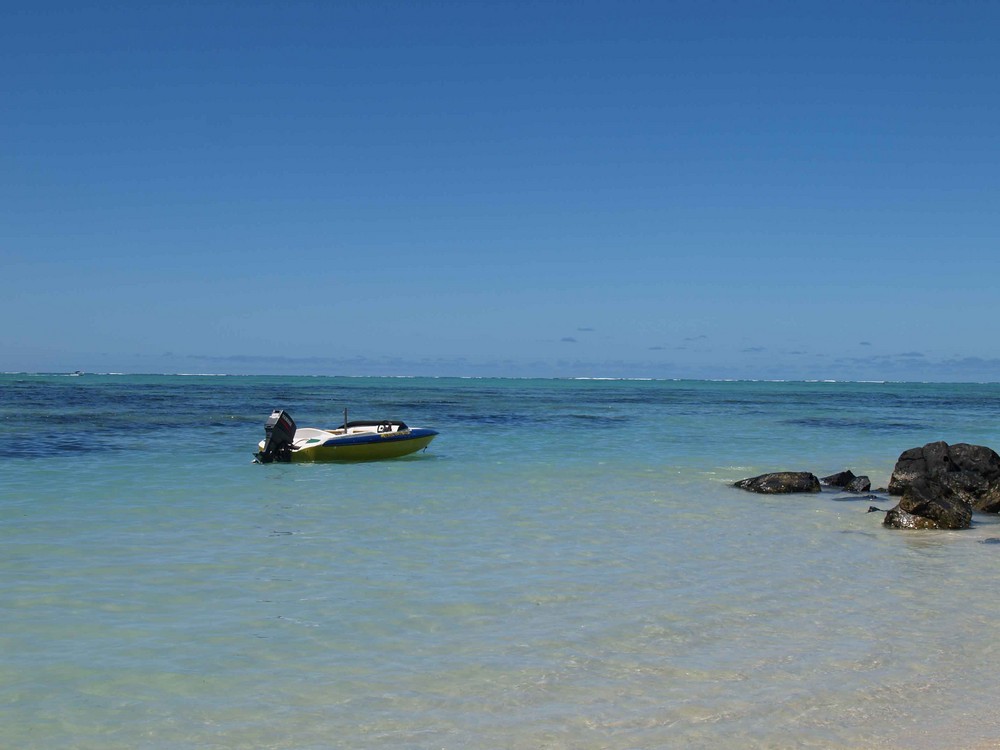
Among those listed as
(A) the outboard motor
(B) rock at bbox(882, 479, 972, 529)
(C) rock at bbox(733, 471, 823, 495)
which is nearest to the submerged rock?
(C) rock at bbox(733, 471, 823, 495)

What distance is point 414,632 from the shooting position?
8.73 m

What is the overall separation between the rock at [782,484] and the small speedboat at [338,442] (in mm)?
11016

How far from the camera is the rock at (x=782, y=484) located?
20509mm

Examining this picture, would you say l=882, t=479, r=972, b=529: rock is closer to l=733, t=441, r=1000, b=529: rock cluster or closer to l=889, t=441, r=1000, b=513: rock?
l=733, t=441, r=1000, b=529: rock cluster

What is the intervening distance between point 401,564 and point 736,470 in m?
16.1

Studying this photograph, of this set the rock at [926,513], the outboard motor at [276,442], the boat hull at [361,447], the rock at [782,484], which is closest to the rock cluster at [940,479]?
the rock at [782,484]

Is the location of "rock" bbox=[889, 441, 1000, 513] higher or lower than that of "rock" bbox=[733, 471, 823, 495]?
higher

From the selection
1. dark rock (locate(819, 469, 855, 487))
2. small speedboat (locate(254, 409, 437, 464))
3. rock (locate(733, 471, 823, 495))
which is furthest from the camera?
small speedboat (locate(254, 409, 437, 464))

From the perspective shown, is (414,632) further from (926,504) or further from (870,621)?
(926,504)

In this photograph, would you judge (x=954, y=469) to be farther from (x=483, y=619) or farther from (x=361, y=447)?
(x=361, y=447)

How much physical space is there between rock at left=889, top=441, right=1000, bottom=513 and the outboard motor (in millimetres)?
16699

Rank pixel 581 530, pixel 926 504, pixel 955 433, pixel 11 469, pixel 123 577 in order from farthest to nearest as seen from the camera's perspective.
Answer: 1. pixel 955 433
2. pixel 11 469
3. pixel 926 504
4. pixel 581 530
5. pixel 123 577

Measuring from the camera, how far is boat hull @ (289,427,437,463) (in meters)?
25.9

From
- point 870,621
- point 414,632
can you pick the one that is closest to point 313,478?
point 414,632
